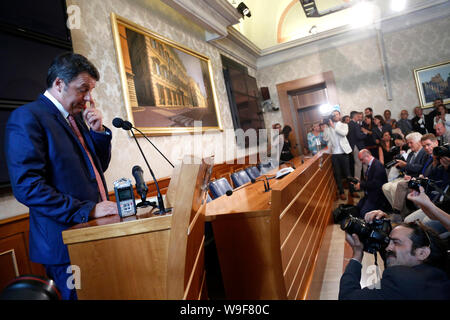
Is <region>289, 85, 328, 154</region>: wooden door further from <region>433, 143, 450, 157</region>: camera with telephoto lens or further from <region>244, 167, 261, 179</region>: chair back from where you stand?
<region>433, 143, 450, 157</region>: camera with telephoto lens

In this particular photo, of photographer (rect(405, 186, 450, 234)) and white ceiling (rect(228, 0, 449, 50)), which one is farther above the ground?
white ceiling (rect(228, 0, 449, 50))

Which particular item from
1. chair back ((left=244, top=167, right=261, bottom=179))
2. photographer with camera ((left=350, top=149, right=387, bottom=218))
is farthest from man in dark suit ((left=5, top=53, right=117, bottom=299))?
photographer with camera ((left=350, top=149, right=387, bottom=218))

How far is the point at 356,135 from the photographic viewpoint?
20.7 feet

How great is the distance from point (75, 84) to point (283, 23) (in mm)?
7767

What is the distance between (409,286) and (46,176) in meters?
1.64

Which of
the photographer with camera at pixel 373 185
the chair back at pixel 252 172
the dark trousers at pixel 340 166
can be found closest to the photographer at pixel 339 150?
the dark trousers at pixel 340 166

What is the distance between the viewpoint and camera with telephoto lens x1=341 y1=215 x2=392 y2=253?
1.39m

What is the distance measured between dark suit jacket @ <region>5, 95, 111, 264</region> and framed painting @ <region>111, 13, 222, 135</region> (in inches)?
75.1

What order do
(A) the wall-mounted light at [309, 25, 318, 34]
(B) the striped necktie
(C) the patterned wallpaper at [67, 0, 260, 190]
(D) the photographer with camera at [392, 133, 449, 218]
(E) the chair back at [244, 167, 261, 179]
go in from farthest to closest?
(A) the wall-mounted light at [309, 25, 318, 34] → (E) the chair back at [244, 167, 261, 179] → (C) the patterned wallpaper at [67, 0, 260, 190] → (D) the photographer with camera at [392, 133, 449, 218] → (B) the striped necktie

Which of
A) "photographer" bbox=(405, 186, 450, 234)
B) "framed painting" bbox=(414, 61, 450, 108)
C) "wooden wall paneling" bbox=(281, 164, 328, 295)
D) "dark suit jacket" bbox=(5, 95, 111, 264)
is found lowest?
"wooden wall paneling" bbox=(281, 164, 328, 295)

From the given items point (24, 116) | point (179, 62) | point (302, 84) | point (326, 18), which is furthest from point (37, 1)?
point (326, 18)

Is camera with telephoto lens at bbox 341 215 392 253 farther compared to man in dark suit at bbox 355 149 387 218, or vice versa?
man in dark suit at bbox 355 149 387 218

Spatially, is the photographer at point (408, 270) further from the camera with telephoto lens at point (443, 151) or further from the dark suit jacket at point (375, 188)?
the dark suit jacket at point (375, 188)

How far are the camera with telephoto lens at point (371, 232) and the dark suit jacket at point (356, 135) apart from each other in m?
5.35
